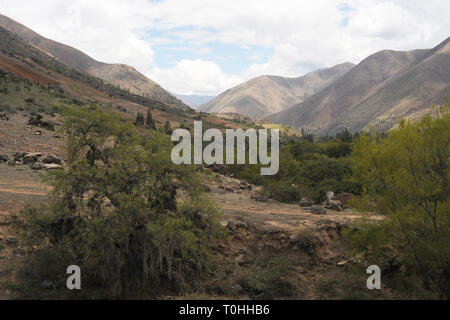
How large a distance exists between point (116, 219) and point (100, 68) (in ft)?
458

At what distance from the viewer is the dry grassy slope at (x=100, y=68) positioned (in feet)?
403

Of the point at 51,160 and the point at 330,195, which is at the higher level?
the point at 51,160

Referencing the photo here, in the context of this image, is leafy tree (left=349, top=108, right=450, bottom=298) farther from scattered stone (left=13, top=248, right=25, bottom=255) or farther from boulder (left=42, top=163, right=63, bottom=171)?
boulder (left=42, top=163, right=63, bottom=171)

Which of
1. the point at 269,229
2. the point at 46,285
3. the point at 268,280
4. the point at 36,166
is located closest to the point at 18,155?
the point at 36,166

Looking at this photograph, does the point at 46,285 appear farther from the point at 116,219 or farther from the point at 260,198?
the point at 260,198

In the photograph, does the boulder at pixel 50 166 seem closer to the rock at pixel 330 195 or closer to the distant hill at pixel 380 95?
the rock at pixel 330 195

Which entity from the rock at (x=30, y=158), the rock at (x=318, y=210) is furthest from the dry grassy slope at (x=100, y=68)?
the rock at (x=318, y=210)

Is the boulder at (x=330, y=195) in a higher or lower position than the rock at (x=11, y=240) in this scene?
higher

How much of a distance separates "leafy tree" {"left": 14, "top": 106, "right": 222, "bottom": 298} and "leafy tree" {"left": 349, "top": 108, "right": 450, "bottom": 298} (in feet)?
16.5

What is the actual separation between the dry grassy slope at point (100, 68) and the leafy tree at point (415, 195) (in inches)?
4316

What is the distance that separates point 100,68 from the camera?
135 metres

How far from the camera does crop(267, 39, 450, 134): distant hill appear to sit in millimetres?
99938

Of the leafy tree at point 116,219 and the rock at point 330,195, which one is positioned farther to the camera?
the rock at point 330,195
